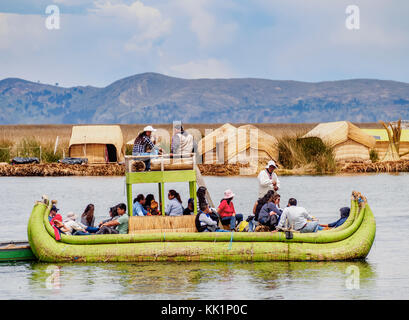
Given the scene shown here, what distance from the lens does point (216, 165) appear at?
44.8 metres

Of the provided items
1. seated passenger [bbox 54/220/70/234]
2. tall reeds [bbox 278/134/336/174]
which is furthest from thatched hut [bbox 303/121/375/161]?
seated passenger [bbox 54/220/70/234]

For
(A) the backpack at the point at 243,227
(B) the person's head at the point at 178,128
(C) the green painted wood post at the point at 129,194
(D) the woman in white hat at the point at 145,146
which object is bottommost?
(A) the backpack at the point at 243,227

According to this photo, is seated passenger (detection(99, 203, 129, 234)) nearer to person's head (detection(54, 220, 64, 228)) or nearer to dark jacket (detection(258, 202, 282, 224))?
person's head (detection(54, 220, 64, 228))

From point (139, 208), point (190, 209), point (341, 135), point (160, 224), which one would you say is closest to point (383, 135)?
point (341, 135)

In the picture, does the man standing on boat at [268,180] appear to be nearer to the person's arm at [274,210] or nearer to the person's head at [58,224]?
the person's arm at [274,210]

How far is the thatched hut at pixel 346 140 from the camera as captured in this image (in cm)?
4453

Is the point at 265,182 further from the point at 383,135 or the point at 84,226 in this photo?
the point at 383,135

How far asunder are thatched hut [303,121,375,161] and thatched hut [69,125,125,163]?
11.1 metres

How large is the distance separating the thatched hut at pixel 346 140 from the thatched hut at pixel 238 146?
298cm

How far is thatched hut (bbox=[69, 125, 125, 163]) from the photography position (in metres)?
46.8

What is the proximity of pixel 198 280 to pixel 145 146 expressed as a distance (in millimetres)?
3508

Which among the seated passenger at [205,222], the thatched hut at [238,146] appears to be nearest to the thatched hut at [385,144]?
the thatched hut at [238,146]

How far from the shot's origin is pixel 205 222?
A: 17.3 meters
